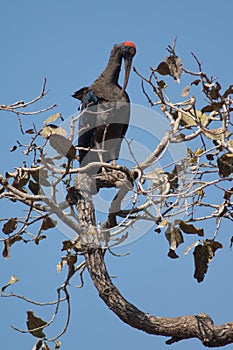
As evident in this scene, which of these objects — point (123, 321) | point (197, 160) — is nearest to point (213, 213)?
point (197, 160)

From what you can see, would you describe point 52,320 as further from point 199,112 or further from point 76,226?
point 199,112

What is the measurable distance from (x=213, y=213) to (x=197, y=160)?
14.1 inches

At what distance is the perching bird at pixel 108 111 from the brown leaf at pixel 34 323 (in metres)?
1.71

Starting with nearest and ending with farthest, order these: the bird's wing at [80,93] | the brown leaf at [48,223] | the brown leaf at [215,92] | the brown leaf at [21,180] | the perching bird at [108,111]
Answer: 1. the brown leaf at [215,92]
2. the brown leaf at [21,180]
3. the brown leaf at [48,223]
4. the perching bird at [108,111]
5. the bird's wing at [80,93]

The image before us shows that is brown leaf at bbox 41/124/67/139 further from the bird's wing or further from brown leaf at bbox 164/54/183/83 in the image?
the bird's wing

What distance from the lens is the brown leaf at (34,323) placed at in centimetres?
426

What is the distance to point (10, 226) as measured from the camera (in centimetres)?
437

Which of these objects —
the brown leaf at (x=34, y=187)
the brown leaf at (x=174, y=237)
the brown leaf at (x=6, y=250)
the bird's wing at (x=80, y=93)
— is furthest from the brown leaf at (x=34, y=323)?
the bird's wing at (x=80, y=93)

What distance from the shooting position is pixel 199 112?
420cm

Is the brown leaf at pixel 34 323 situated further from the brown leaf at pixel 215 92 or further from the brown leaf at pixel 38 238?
the brown leaf at pixel 215 92

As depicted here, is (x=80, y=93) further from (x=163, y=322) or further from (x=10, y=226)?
(x=163, y=322)

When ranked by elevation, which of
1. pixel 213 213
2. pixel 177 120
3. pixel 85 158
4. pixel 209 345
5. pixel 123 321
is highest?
pixel 85 158

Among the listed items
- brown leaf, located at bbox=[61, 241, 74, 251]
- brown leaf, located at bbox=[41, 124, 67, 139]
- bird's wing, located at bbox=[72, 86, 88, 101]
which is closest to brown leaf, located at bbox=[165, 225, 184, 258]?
brown leaf, located at bbox=[61, 241, 74, 251]

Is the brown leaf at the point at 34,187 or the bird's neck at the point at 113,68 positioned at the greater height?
the bird's neck at the point at 113,68
